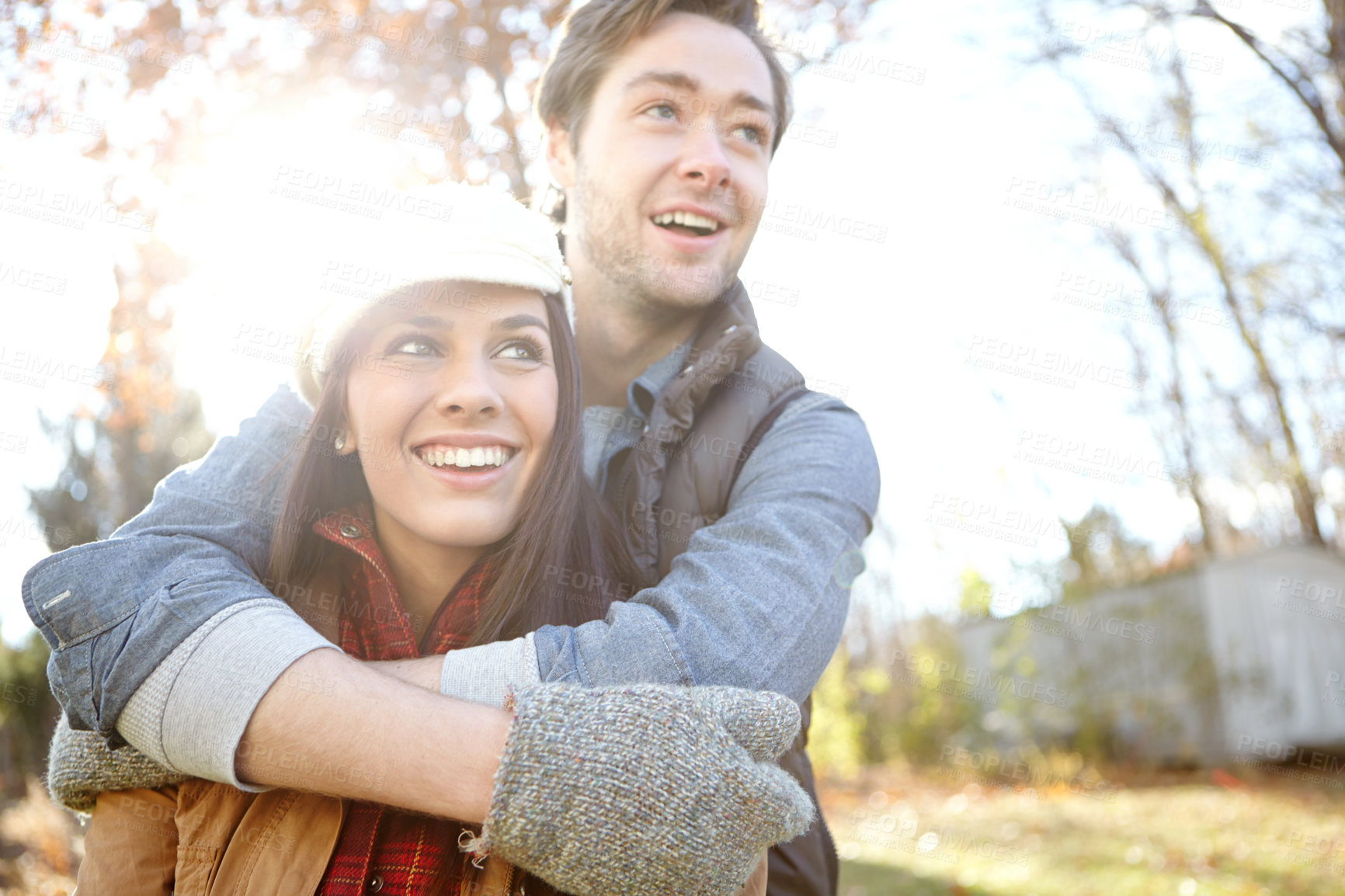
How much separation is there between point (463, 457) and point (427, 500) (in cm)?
12

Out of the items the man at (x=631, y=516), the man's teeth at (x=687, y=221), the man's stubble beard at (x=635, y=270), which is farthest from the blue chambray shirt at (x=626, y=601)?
the man's teeth at (x=687, y=221)

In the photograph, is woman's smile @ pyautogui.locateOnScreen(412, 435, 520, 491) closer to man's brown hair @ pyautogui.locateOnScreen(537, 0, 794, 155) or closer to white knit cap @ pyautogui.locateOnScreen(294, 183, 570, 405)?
white knit cap @ pyautogui.locateOnScreen(294, 183, 570, 405)

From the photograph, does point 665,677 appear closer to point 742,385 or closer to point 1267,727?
point 742,385

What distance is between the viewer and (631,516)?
231cm

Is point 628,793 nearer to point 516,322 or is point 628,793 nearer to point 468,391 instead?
point 468,391

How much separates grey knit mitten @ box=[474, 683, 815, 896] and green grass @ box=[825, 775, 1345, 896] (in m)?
4.99

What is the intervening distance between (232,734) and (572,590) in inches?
29.0

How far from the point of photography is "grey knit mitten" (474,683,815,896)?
151 centimetres

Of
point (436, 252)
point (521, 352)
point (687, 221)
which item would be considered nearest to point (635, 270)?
point (687, 221)

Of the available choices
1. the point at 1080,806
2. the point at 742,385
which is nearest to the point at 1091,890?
the point at 1080,806

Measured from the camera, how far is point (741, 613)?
1800 millimetres

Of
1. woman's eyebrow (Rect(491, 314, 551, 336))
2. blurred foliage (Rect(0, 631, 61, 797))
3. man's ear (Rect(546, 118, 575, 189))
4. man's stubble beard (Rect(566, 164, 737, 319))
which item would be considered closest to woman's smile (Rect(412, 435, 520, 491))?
woman's eyebrow (Rect(491, 314, 551, 336))

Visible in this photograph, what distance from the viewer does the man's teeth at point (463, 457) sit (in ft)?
6.62

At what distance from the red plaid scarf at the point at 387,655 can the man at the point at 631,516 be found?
21 cm
